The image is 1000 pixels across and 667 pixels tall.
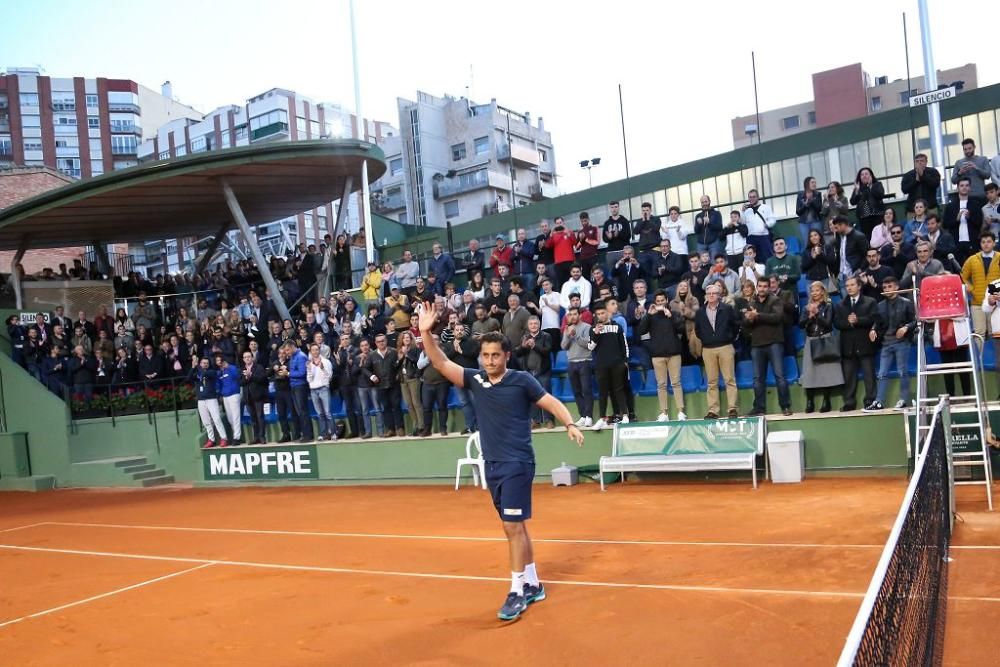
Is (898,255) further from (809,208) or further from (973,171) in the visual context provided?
(809,208)

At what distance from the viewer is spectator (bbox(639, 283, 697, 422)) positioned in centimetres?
1419

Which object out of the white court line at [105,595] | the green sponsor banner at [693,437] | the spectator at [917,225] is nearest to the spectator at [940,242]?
the spectator at [917,225]

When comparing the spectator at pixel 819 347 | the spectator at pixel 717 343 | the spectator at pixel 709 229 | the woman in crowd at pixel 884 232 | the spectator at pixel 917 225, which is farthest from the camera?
the spectator at pixel 709 229

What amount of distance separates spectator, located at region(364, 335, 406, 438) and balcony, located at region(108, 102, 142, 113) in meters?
94.5

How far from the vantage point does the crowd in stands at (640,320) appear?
13.1 m

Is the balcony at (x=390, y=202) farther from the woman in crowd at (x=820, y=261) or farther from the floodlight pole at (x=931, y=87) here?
the woman in crowd at (x=820, y=261)

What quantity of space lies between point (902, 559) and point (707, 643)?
5.55 ft

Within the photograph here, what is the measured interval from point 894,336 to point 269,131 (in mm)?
89912

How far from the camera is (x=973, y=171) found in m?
14.8

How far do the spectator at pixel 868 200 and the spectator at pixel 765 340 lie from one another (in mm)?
3477

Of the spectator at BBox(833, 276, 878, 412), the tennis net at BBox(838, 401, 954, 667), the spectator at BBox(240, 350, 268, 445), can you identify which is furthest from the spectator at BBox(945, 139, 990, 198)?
the spectator at BBox(240, 350, 268, 445)

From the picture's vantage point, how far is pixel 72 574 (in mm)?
10633

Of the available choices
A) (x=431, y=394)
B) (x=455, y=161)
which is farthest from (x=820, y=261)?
(x=455, y=161)

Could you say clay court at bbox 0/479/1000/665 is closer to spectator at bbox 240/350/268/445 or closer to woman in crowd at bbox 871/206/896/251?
woman in crowd at bbox 871/206/896/251
